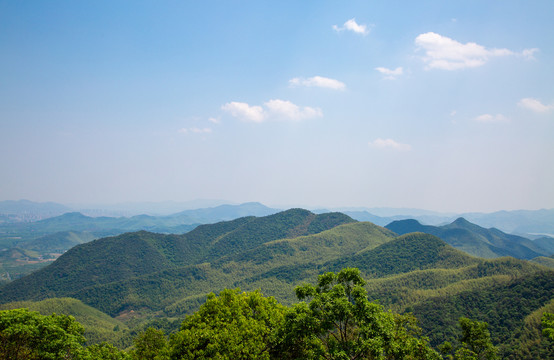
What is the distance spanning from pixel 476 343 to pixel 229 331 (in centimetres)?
2680

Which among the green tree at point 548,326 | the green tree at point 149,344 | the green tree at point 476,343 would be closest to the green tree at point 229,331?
the green tree at point 149,344

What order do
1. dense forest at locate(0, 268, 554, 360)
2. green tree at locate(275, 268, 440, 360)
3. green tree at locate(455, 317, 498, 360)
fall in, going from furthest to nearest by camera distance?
green tree at locate(455, 317, 498, 360)
dense forest at locate(0, 268, 554, 360)
green tree at locate(275, 268, 440, 360)

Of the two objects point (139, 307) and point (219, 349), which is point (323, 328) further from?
point (139, 307)

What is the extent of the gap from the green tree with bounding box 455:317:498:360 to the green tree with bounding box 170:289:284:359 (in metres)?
20.6

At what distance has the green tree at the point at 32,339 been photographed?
75.6ft

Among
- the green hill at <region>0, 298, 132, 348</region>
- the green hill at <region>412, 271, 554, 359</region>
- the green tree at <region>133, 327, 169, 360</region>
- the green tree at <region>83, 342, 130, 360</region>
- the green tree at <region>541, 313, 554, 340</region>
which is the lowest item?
the green hill at <region>0, 298, 132, 348</region>

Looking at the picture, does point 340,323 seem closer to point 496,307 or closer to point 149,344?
point 149,344

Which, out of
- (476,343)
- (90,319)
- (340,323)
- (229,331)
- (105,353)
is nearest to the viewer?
(340,323)

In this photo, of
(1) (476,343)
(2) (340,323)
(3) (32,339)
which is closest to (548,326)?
(1) (476,343)

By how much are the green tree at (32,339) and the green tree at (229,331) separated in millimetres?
10014

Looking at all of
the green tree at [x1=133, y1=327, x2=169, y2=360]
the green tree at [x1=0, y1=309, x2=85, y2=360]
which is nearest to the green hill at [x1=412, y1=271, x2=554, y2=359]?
the green tree at [x1=133, y1=327, x2=169, y2=360]

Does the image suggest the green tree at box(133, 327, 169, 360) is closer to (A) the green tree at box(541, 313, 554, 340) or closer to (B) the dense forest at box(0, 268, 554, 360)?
(B) the dense forest at box(0, 268, 554, 360)

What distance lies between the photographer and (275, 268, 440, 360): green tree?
19547 millimetres

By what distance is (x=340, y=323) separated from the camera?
21250mm
